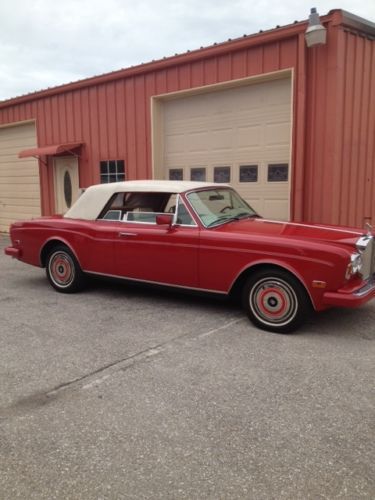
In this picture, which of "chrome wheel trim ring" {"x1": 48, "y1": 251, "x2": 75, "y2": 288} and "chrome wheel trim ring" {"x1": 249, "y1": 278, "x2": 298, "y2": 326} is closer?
"chrome wheel trim ring" {"x1": 249, "y1": 278, "x2": 298, "y2": 326}

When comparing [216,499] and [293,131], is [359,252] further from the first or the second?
[293,131]

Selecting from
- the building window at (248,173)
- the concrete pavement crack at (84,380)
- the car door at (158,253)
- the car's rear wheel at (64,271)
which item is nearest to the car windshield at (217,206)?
the car door at (158,253)

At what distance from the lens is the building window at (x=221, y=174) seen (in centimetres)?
867

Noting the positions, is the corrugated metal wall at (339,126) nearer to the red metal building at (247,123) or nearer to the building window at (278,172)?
the red metal building at (247,123)

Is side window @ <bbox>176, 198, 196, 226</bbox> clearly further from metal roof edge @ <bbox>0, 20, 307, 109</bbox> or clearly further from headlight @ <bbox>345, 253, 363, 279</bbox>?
metal roof edge @ <bbox>0, 20, 307, 109</bbox>

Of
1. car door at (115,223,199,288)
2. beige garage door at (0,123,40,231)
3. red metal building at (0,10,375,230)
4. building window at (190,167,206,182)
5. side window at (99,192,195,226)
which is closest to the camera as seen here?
car door at (115,223,199,288)

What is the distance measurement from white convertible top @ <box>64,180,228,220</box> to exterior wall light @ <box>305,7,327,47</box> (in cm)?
279

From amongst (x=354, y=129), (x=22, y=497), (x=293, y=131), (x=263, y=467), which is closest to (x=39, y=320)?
(x=22, y=497)

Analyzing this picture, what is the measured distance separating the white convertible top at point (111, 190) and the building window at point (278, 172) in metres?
2.42

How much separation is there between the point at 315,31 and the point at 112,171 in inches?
211

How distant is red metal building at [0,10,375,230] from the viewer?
704 centimetres

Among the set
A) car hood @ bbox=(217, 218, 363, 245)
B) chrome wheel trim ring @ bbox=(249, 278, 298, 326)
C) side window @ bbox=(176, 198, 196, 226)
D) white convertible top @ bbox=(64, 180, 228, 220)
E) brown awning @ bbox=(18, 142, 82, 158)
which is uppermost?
brown awning @ bbox=(18, 142, 82, 158)

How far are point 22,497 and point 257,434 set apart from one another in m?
1.31

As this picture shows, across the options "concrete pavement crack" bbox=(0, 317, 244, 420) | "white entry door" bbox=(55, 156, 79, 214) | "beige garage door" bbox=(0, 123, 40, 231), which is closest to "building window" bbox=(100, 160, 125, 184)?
"white entry door" bbox=(55, 156, 79, 214)
